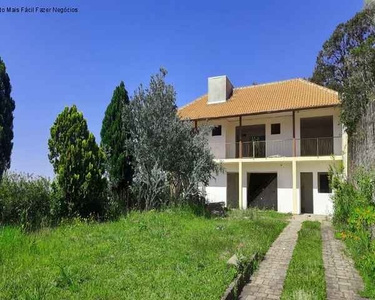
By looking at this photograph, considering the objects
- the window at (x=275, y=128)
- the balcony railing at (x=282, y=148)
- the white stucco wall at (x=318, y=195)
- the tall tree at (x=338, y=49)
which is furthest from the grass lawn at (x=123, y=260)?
the tall tree at (x=338, y=49)

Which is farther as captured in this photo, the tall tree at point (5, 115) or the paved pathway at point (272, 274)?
the tall tree at point (5, 115)

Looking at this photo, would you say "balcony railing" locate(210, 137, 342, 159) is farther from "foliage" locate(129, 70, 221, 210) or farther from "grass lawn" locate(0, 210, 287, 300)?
"grass lawn" locate(0, 210, 287, 300)

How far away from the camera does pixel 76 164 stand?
9141 millimetres

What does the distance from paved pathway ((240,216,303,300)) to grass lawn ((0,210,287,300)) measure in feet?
1.11

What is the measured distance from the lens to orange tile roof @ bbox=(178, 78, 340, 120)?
52.1 feet

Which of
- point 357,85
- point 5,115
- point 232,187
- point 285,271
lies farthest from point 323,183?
point 5,115

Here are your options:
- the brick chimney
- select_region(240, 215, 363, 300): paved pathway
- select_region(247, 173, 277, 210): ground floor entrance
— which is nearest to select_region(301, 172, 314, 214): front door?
select_region(247, 173, 277, 210): ground floor entrance

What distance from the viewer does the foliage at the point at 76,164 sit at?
9016 millimetres

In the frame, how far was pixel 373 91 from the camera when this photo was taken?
823cm

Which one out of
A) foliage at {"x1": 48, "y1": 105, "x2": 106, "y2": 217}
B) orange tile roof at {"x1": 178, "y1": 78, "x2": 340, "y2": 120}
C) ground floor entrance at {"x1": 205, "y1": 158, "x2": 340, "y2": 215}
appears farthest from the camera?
orange tile roof at {"x1": 178, "y1": 78, "x2": 340, "y2": 120}

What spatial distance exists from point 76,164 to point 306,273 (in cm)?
697

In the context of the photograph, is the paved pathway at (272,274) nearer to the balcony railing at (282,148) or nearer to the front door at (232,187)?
the balcony railing at (282,148)

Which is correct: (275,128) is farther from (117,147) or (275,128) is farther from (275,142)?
(117,147)

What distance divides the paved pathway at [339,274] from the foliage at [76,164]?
268 inches
